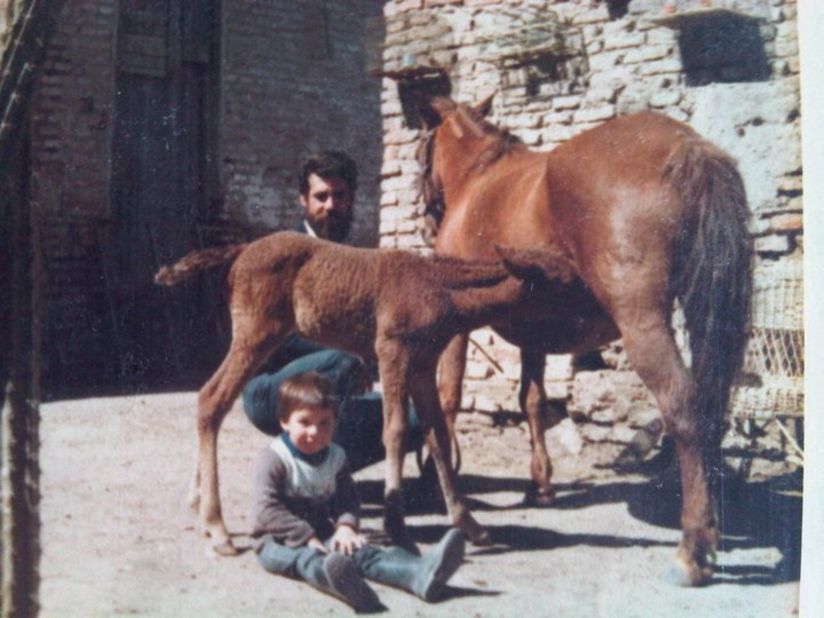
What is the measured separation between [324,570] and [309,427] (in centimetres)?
50

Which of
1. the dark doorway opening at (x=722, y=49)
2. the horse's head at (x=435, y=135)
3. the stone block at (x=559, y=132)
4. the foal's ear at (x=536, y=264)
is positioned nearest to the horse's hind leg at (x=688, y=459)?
the foal's ear at (x=536, y=264)

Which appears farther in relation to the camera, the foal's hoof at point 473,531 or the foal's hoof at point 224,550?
the foal's hoof at point 473,531

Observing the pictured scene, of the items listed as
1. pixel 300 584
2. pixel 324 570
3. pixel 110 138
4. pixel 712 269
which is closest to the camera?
pixel 324 570

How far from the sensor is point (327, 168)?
379cm

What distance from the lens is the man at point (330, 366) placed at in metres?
3.80

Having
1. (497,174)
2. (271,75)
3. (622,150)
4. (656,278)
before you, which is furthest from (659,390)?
(271,75)

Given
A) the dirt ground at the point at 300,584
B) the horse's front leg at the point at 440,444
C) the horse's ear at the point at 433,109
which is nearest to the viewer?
the dirt ground at the point at 300,584

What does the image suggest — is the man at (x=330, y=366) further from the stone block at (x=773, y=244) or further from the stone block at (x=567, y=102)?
the stone block at (x=567, y=102)

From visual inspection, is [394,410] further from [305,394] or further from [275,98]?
[275,98]

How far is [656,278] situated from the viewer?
10.7 ft

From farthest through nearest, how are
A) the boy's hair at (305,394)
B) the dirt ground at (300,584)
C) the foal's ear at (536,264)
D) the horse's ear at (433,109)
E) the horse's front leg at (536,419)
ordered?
the horse's ear at (433,109)
the horse's front leg at (536,419)
the foal's ear at (536,264)
the boy's hair at (305,394)
the dirt ground at (300,584)

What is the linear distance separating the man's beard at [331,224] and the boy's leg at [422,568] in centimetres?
144

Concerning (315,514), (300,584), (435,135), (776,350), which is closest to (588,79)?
(435,135)

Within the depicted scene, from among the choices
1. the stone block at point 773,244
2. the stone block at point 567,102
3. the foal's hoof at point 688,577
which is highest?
the stone block at point 567,102
